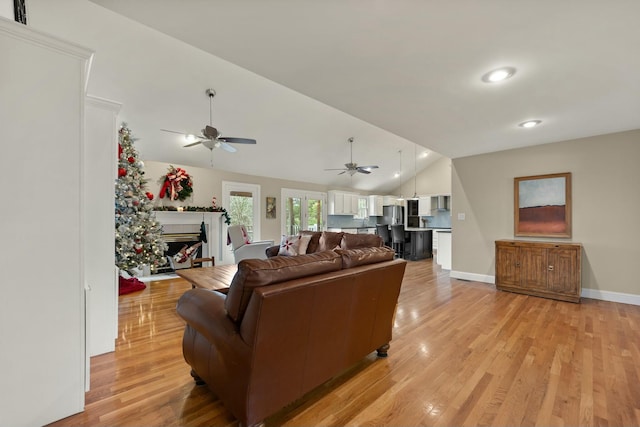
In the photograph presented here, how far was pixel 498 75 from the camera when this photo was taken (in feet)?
7.40

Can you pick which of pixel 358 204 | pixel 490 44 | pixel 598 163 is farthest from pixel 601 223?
pixel 358 204

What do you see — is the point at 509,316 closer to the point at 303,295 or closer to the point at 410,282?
the point at 410,282

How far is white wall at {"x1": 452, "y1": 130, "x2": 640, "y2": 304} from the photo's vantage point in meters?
3.70

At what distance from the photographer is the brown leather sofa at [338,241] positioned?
12.0ft

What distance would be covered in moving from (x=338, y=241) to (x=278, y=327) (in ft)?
9.31

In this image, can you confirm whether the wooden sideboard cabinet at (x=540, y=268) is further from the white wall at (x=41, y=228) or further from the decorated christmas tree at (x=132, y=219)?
the decorated christmas tree at (x=132, y=219)

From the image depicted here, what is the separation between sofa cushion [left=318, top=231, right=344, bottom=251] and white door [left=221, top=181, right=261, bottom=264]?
2.93 metres

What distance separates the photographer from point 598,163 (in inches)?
153

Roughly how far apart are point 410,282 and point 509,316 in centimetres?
178

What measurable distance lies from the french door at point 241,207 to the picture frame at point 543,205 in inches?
219

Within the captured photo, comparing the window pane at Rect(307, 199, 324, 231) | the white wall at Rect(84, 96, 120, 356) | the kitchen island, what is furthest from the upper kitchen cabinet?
the white wall at Rect(84, 96, 120, 356)

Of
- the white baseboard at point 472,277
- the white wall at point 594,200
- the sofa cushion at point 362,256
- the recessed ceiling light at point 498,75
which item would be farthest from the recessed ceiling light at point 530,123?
the sofa cushion at point 362,256

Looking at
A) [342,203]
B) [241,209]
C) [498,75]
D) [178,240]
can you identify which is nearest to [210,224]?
[178,240]

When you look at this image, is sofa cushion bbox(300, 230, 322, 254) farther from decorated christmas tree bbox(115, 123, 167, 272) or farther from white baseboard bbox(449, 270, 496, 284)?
white baseboard bbox(449, 270, 496, 284)
